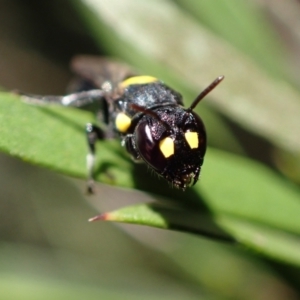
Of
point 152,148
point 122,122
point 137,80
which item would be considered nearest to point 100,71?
point 137,80

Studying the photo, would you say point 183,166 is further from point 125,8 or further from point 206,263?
point 206,263

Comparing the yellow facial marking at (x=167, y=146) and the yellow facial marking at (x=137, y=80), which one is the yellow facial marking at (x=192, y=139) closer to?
the yellow facial marking at (x=167, y=146)

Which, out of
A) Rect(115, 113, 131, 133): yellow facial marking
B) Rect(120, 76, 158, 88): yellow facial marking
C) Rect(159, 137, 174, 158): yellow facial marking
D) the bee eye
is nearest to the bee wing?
Rect(120, 76, 158, 88): yellow facial marking

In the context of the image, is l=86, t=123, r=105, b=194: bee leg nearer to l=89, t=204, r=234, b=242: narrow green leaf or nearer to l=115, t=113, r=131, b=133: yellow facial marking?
l=115, t=113, r=131, b=133: yellow facial marking

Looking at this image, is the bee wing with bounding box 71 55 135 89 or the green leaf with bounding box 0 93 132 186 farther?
the bee wing with bounding box 71 55 135 89

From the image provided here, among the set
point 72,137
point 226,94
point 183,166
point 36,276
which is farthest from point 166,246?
point 183,166

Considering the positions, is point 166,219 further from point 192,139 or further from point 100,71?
point 100,71
